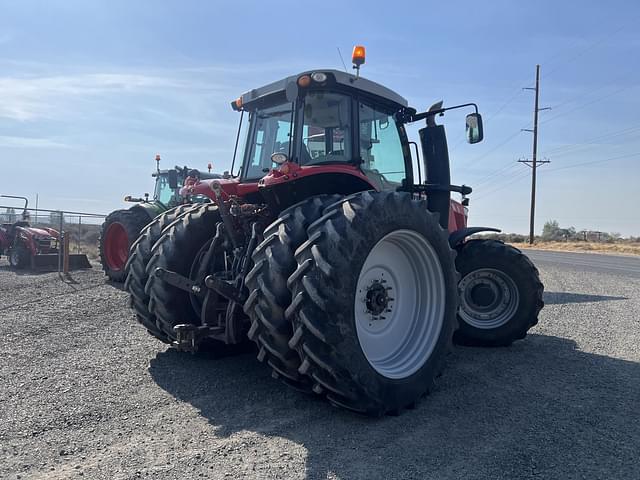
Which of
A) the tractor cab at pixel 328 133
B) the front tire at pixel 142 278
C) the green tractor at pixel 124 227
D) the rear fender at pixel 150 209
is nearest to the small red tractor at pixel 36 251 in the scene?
the green tractor at pixel 124 227

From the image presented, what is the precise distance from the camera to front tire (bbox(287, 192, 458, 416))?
345 centimetres

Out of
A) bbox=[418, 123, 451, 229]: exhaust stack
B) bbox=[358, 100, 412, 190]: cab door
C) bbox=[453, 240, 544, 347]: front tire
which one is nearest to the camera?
bbox=[358, 100, 412, 190]: cab door

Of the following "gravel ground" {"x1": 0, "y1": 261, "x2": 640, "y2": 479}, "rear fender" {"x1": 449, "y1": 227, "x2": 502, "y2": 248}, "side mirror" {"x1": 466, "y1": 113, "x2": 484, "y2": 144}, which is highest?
"side mirror" {"x1": 466, "y1": 113, "x2": 484, "y2": 144}

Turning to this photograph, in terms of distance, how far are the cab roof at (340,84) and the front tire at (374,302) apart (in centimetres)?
129

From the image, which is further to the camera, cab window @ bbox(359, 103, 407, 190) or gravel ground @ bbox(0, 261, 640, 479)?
cab window @ bbox(359, 103, 407, 190)

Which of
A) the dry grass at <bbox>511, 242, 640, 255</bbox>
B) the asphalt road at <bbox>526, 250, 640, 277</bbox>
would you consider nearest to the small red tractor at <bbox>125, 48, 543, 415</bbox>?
the asphalt road at <bbox>526, 250, 640, 277</bbox>

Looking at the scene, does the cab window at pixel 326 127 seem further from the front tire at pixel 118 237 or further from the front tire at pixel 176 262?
the front tire at pixel 118 237

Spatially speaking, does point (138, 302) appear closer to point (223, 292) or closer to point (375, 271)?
point (223, 292)

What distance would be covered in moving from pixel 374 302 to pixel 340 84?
78.1 inches

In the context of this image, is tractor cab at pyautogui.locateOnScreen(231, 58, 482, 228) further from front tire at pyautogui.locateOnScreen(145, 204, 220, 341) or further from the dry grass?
the dry grass

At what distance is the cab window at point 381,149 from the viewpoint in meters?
5.15

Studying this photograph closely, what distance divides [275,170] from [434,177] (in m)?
2.50

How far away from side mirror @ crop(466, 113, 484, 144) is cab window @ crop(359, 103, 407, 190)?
0.79m

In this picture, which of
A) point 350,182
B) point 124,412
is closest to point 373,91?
point 350,182
